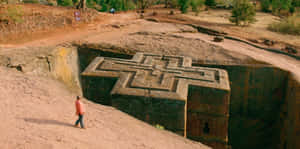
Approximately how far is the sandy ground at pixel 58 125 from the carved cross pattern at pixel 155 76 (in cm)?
80

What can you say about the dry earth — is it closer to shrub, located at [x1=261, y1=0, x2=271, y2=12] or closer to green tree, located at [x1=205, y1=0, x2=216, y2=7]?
shrub, located at [x1=261, y1=0, x2=271, y2=12]

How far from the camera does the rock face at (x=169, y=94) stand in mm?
5883

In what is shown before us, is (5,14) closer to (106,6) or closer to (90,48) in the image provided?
(90,48)

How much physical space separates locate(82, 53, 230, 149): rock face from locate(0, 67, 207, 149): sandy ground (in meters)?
0.54

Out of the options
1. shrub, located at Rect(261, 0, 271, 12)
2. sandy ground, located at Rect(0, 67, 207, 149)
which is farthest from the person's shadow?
shrub, located at Rect(261, 0, 271, 12)

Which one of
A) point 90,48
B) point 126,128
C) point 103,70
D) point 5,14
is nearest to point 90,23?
point 5,14

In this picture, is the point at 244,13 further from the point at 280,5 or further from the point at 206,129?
the point at 206,129

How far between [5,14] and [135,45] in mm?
6717

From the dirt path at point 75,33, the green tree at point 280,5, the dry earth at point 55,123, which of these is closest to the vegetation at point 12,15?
the dirt path at point 75,33

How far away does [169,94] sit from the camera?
586 centimetres

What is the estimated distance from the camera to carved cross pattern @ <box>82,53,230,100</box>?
6023mm

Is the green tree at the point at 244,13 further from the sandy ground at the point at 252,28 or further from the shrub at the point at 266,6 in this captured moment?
the shrub at the point at 266,6

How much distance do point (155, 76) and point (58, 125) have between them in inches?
118

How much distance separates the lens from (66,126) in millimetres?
4379
